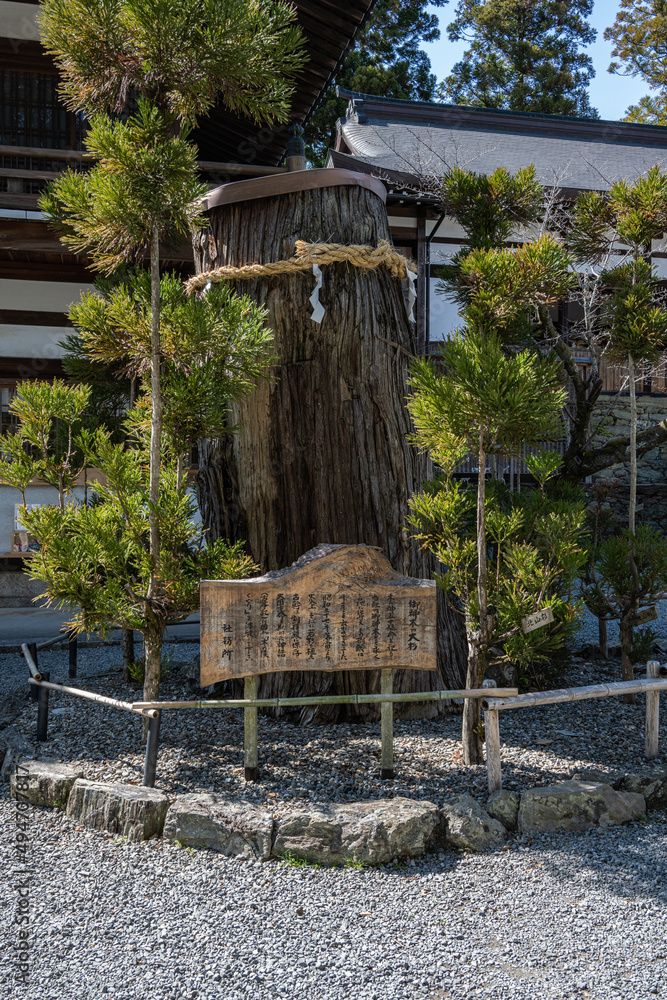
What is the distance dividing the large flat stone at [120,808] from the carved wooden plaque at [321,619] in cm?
46

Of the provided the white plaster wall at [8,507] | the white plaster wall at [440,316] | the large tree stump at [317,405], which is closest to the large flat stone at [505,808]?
the large tree stump at [317,405]

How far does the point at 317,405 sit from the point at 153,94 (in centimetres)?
154

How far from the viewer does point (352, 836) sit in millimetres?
2559

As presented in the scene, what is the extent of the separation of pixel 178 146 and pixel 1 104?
22.4 feet

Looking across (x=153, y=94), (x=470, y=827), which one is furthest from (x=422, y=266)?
(x=470, y=827)

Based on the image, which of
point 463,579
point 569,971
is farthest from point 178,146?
point 569,971

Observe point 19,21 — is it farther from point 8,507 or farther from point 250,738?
point 250,738

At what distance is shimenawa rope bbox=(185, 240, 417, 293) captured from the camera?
360 centimetres

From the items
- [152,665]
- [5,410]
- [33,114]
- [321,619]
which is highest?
[33,114]

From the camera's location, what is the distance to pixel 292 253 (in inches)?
144

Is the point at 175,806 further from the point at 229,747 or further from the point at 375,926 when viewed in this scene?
the point at 375,926

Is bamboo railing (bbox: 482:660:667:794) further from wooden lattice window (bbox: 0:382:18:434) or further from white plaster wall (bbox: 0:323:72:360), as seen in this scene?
wooden lattice window (bbox: 0:382:18:434)

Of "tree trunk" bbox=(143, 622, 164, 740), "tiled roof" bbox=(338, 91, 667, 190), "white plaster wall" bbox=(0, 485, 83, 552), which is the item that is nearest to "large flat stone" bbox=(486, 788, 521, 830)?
"tree trunk" bbox=(143, 622, 164, 740)

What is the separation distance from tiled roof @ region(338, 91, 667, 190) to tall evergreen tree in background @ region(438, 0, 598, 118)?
4029mm
